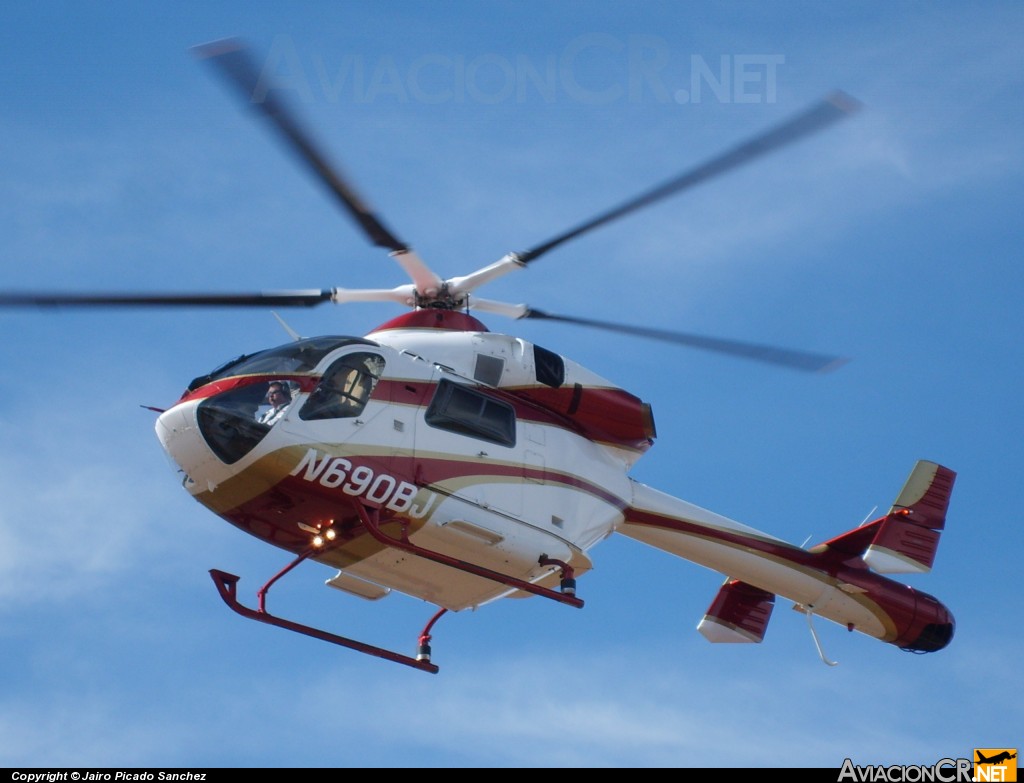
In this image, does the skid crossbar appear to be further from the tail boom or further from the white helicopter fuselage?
the tail boom

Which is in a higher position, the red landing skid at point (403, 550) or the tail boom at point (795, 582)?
the tail boom at point (795, 582)

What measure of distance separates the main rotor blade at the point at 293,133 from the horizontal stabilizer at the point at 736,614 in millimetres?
7317

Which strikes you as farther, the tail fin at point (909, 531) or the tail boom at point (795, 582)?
the tail fin at point (909, 531)

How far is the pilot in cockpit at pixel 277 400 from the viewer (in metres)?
15.0

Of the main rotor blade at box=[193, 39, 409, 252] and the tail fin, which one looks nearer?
the main rotor blade at box=[193, 39, 409, 252]

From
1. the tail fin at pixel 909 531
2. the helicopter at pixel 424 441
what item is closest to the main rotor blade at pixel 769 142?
the helicopter at pixel 424 441

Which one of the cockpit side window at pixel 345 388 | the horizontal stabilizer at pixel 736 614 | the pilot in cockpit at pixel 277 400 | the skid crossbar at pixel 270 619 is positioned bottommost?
the skid crossbar at pixel 270 619

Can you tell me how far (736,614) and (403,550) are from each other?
664cm

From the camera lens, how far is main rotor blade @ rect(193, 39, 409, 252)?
43.4 feet

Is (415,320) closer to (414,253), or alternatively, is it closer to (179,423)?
(414,253)

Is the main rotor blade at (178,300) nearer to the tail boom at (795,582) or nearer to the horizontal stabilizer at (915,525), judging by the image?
the tail boom at (795,582)

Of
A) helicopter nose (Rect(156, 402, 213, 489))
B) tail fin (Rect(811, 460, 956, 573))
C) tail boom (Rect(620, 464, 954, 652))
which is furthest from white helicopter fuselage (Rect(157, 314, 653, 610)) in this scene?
tail fin (Rect(811, 460, 956, 573))

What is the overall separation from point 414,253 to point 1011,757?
8.39m

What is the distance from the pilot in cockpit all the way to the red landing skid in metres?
1.28
